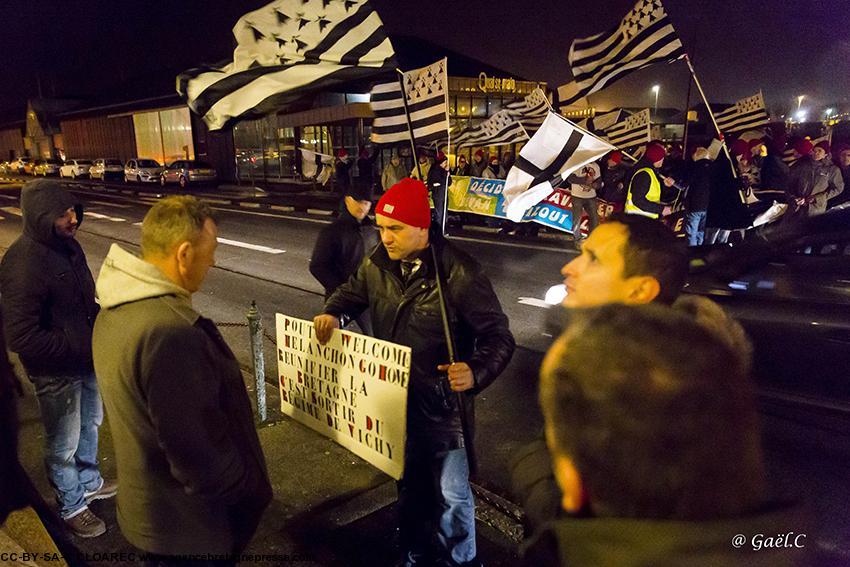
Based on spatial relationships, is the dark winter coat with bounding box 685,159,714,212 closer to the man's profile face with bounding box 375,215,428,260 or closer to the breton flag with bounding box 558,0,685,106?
the breton flag with bounding box 558,0,685,106

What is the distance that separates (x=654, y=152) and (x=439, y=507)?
8.89m

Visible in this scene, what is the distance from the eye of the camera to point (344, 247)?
456 centimetres

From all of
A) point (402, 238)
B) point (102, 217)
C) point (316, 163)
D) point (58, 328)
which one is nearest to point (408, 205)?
point (402, 238)

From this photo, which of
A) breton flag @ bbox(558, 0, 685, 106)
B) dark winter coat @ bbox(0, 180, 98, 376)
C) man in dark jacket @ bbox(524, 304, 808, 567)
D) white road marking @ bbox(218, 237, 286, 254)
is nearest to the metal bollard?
dark winter coat @ bbox(0, 180, 98, 376)

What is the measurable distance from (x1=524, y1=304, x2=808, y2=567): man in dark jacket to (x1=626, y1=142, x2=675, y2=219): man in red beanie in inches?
372

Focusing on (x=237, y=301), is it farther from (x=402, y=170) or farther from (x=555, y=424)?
(x=555, y=424)

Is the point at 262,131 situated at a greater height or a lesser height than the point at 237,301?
greater

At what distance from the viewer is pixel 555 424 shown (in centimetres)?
107

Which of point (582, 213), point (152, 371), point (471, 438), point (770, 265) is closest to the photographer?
point (152, 371)

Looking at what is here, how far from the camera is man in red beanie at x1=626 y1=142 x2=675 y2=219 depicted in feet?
32.3

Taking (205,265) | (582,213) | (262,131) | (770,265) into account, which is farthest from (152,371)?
(262,131)

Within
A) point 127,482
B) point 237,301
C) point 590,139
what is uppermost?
point 590,139

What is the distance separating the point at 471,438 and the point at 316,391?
1.05m

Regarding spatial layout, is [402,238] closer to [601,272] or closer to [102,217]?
[601,272]
